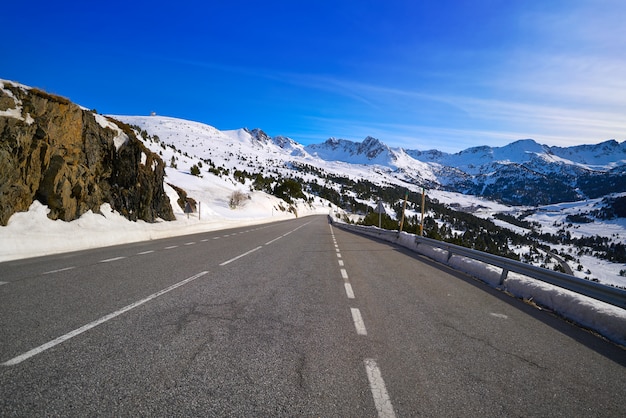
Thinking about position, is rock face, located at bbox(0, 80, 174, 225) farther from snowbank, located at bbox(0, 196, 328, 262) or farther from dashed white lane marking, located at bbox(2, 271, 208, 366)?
dashed white lane marking, located at bbox(2, 271, 208, 366)

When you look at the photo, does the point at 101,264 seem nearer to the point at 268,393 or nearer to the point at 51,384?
the point at 51,384

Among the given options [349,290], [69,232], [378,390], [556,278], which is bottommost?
[69,232]

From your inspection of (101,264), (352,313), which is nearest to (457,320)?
(352,313)

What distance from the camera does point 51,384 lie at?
284 centimetres

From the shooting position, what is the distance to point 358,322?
16.2 ft

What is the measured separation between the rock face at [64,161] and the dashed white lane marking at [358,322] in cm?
1273

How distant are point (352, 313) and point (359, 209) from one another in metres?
177

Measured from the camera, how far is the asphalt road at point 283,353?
277 centimetres

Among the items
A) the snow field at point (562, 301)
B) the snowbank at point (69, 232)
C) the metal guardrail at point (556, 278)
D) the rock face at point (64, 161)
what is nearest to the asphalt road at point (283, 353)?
the snow field at point (562, 301)

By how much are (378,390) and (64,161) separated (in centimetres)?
1701

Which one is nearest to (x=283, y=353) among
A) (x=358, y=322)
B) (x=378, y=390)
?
(x=378, y=390)

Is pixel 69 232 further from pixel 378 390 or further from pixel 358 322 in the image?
pixel 378 390

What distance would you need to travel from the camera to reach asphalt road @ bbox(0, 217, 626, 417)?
2.77 meters

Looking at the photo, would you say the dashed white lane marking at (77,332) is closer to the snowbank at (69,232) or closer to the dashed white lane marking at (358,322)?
the dashed white lane marking at (358,322)
